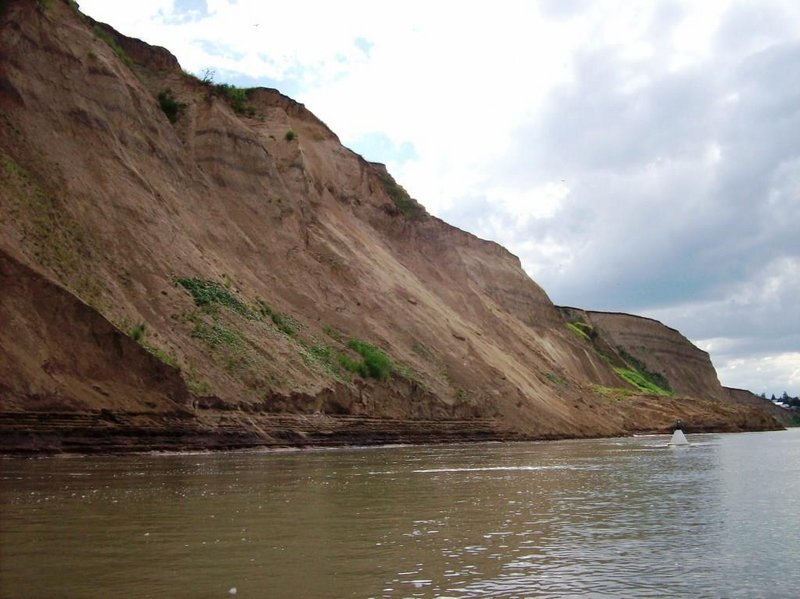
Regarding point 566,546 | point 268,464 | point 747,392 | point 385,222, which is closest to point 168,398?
point 268,464

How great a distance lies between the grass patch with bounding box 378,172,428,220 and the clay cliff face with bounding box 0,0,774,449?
542cm

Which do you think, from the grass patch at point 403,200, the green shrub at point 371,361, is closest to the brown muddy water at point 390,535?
the green shrub at point 371,361

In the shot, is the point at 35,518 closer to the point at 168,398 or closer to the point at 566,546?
the point at 566,546

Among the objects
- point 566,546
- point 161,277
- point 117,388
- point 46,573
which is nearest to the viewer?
point 46,573

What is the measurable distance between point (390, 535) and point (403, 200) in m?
60.2

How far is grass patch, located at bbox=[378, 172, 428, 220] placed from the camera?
6869 centimetres

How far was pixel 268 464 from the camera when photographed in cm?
2188

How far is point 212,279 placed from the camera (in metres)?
35.7

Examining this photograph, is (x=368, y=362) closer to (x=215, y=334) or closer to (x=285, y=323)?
(x=285, y=323)

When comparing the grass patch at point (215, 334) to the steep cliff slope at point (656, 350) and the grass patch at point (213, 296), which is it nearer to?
the grass patch at point (213, 296)

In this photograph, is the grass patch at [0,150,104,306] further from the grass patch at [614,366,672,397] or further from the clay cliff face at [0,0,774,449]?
the grass patch at [614,366,672,397]

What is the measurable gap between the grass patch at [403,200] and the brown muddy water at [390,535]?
51514 millimetres

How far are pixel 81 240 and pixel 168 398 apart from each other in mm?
7375

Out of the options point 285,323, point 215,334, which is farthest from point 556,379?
Answer: point 215,334
